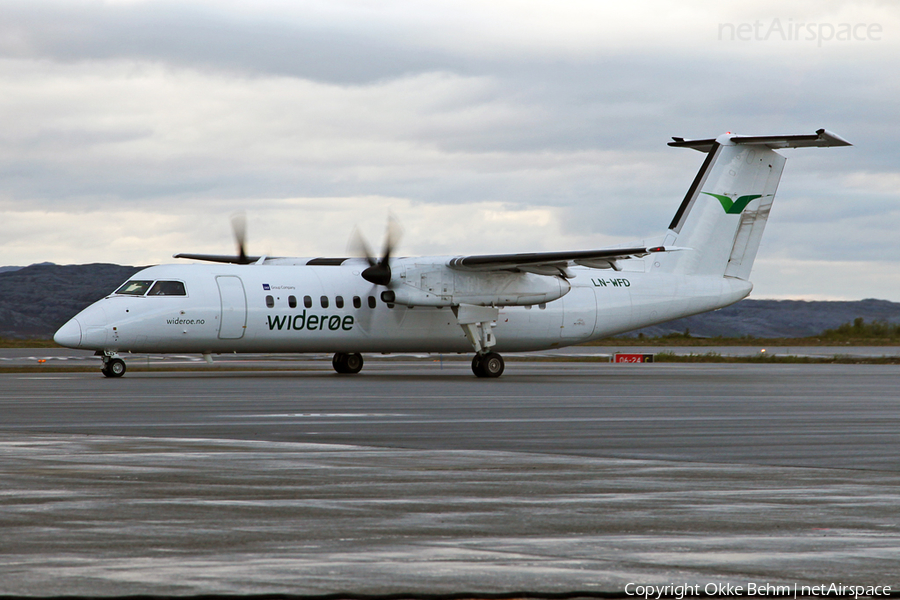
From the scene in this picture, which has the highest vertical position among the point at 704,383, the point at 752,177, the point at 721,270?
the point at 752,177

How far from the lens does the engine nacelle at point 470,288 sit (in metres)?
32.2

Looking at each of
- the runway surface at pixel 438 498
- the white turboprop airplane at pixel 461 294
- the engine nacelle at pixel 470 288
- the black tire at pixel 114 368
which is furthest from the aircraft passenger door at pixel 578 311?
the runway surface at pixel 438 498

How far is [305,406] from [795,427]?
8.33m

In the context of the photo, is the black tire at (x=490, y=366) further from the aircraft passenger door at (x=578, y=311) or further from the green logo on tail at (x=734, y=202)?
the green logo on tail at (x=734, y=202)

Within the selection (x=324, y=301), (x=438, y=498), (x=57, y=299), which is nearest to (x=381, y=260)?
(x=324, y=301)

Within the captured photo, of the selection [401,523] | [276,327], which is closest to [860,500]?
[401,523]

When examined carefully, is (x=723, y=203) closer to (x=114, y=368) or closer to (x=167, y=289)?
(x=167, y=289)

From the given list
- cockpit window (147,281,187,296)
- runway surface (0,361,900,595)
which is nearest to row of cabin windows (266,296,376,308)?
cockpit window (147,281,187,296)

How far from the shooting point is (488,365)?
32625 mm

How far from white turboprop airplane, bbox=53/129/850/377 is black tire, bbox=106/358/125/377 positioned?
0.03 metres

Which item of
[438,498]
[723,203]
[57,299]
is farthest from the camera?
[57,299]

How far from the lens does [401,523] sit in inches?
281

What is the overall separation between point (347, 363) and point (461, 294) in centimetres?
482

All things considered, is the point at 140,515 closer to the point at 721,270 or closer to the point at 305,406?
the point at 305,406
